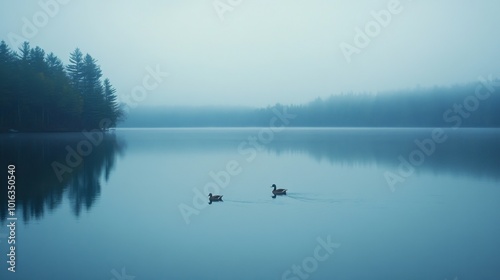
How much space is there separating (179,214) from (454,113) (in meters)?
146

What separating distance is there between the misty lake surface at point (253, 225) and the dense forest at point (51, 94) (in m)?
37.6

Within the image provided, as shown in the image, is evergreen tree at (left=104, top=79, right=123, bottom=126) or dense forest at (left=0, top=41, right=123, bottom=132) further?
evergreen tree at (left=104, top=79, right=123, bottom=126)

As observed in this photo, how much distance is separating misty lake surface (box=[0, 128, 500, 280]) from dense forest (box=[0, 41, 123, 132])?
3760 centimetres

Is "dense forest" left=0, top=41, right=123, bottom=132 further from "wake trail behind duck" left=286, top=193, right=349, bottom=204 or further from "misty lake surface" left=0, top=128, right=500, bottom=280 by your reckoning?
"wake trail behind duck" left=286, top=193, right=349, bottom=204

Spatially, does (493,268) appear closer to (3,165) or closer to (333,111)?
(3,165)

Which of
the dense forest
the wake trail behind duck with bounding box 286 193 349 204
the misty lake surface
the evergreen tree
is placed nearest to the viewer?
the misty lake surface

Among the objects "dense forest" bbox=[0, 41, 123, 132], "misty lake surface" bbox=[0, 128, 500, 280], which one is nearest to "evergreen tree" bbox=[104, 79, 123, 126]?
"dense forest" bbox=[0, 41, 123, 132]

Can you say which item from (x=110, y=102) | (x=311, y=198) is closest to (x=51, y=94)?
(x=110, y=102)

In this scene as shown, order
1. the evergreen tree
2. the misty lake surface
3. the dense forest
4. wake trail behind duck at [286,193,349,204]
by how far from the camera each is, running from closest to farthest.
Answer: the misty lake surface → wake trail behind duck at [286,193,349,204] → the dense forest → the evergreen tree

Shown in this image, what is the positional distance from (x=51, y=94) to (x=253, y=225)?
57.4 metres

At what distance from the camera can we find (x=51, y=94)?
64.1 meters

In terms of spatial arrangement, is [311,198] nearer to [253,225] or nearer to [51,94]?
[253,225]

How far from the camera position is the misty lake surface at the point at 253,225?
1010 centimetres

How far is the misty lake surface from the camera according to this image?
33.1 feet
